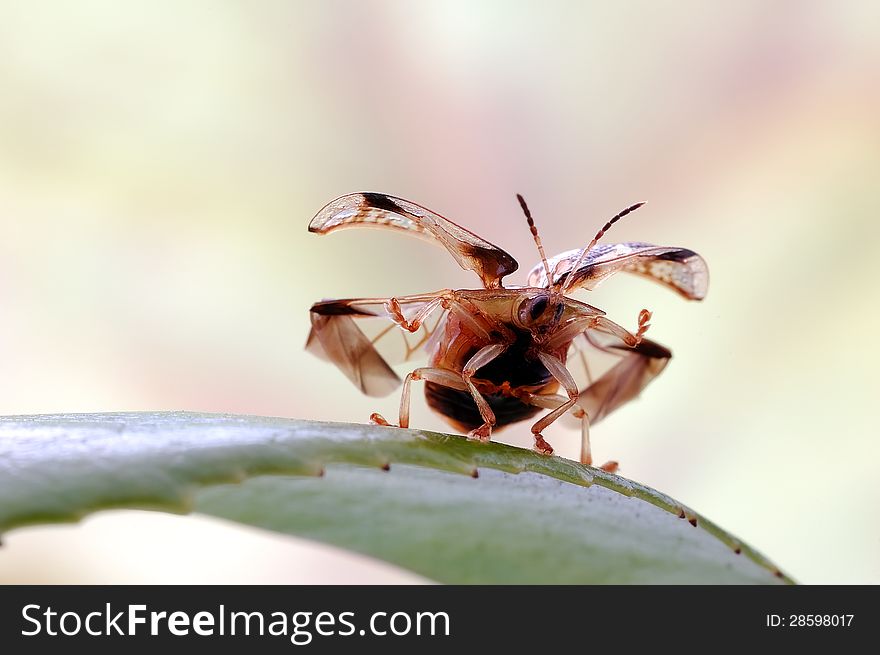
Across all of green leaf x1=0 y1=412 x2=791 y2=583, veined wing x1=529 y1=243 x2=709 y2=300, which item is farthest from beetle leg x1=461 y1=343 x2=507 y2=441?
green leaf x1=0 y1=412 x2=791 y2=583

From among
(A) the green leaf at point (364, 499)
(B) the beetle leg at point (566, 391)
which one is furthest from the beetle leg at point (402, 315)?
(A) the green leaf at point (364, 499)

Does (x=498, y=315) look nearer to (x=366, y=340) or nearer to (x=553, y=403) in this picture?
(x=553, y=403)

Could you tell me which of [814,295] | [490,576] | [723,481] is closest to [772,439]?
[723,481]

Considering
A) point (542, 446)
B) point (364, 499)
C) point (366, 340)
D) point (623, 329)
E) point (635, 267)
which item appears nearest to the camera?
point (364, 499)

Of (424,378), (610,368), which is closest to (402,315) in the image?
(424,378)

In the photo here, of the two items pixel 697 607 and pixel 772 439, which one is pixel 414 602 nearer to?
pixel 697 607

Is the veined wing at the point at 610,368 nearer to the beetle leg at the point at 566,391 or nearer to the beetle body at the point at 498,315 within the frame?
the beetle body at the point at 498,315

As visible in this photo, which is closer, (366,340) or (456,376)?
(456,376)
